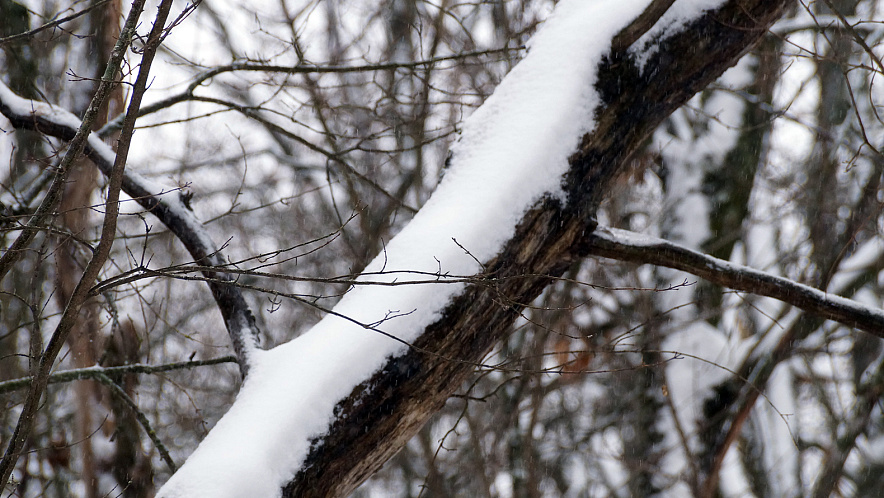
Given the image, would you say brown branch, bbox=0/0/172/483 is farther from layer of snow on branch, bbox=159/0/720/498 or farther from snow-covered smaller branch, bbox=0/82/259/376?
snow-covered smaller branch, bbox=0/82/259/376

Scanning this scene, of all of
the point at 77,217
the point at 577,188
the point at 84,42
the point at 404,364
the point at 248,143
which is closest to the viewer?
the point at 404,364

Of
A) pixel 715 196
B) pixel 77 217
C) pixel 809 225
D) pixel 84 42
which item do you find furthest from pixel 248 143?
pixel 809 225

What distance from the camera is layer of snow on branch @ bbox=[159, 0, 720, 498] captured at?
184 centimetres

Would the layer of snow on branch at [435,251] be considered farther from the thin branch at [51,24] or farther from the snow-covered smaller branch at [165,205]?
the thin branch at [51,24]

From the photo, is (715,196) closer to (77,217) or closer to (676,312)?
(676,312)

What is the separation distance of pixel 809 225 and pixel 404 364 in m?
5.41

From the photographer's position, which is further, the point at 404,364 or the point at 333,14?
the point at 333,14

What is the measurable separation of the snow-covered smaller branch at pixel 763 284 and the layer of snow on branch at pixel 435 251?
496 mm

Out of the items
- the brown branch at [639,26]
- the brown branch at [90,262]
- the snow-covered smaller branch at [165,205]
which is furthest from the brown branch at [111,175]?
the brown branch at [639,26]

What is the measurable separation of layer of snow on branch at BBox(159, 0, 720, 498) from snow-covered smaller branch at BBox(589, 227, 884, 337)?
496 millimetres

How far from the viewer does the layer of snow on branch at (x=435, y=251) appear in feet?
6.03

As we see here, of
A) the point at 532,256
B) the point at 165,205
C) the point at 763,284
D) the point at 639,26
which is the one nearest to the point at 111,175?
the point at 165,205

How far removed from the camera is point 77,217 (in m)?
→ 3.88

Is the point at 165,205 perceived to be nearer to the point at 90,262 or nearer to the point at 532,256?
the point at 90,262
